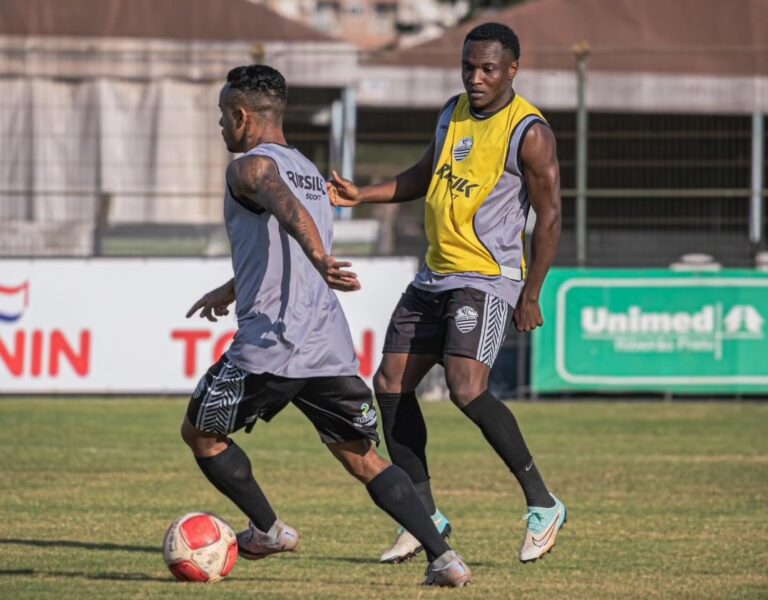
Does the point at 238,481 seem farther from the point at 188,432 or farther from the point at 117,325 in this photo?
the point at 117,325

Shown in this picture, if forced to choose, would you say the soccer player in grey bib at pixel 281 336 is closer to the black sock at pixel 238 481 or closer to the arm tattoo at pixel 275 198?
the arm tattoo at pixel 275 198

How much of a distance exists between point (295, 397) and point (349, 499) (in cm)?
342

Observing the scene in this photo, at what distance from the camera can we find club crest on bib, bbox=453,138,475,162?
7252 mm

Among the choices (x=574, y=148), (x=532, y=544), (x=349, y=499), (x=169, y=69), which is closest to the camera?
(x=532, y=544)

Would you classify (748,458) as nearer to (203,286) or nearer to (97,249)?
(203,286)

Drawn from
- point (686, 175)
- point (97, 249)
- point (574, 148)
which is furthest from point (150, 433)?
point (686, 175)

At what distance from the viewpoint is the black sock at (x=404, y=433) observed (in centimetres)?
734

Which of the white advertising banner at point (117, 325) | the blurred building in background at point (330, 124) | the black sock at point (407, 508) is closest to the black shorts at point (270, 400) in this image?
the black sock at point (407, 508)

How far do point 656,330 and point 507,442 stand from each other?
9.35 m

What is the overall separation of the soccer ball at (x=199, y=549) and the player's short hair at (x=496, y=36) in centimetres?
251

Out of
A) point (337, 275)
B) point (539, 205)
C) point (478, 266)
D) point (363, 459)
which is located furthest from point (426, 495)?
point (337, 275)

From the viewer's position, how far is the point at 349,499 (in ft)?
32.1

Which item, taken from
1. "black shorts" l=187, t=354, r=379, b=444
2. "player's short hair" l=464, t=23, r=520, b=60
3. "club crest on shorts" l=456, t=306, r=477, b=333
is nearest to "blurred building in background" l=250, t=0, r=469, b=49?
"player's short hair" l=464, t=23, r=520, b=60

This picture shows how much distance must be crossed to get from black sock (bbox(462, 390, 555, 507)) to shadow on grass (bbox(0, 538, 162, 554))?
173 cm
